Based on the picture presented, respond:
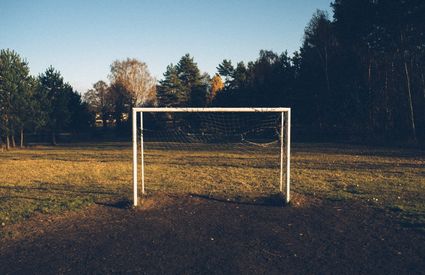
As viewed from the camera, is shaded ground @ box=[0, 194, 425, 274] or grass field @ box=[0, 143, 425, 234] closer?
shaded ground @ box=[0, 194, 425, 274]

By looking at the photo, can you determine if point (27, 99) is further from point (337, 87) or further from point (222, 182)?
point (337, 87)

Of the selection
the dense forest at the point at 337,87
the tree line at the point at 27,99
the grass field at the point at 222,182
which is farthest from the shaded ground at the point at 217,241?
the tree line at the point at 27,99

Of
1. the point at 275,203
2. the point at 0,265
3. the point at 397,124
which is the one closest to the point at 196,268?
the point at 0,265

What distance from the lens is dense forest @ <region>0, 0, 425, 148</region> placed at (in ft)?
86.0

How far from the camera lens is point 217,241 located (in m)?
6.72

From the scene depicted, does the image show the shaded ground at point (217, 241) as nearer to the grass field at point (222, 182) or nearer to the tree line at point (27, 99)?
the grass field at point (222, 182)

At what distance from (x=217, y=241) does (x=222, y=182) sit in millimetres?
6157

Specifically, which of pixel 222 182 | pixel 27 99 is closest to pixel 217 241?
pixel 222 182

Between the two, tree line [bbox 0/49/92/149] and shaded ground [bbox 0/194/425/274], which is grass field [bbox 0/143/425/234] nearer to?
shaded ground [bbox 0/194/425/274]

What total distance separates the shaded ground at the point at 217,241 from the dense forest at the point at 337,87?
21.2 m

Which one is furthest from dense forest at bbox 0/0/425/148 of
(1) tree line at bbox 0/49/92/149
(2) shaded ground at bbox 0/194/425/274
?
(2) shaded ground at bbox 0/194/425/274

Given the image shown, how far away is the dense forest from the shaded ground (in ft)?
69.5

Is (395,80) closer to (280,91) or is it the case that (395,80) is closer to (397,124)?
(397,124)

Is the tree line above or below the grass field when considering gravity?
above
